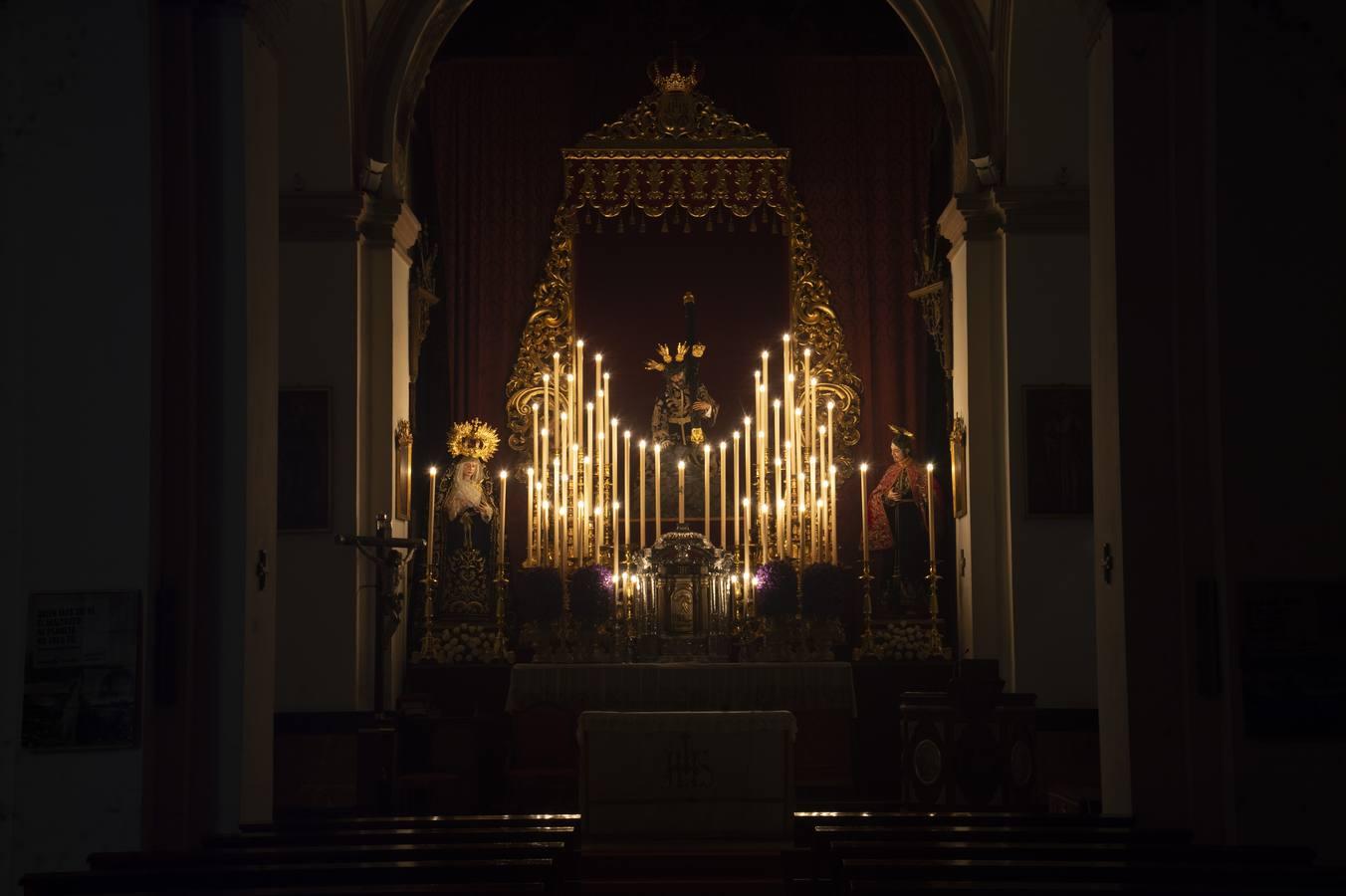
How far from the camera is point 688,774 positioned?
9812 mm

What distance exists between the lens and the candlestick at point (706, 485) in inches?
498

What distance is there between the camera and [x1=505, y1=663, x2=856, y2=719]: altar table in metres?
11.1

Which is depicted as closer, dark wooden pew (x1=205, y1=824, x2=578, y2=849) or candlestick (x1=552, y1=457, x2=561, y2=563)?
dark wooden pew (x1=205, y1=824, x2=578, y2=849)

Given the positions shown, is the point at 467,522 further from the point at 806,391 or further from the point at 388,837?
the point at 388,837

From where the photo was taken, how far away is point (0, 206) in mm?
7039

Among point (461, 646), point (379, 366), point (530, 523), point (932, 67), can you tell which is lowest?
point (461, 646)

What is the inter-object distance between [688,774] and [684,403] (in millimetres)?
4424

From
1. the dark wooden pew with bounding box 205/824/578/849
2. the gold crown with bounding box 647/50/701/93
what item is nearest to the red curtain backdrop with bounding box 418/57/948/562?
the gold crown with bounding box 647/50/701/93

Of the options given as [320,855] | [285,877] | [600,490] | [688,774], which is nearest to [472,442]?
[600,490]

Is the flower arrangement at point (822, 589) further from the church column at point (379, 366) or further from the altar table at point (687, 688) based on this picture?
the church column at point (379, 366)

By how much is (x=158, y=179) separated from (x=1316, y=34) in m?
5.04

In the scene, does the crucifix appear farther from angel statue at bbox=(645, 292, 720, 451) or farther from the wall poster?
angel statue at bbox=(645, 292, 720, 451)

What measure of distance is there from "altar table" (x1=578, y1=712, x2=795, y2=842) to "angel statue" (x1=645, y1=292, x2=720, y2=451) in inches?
162

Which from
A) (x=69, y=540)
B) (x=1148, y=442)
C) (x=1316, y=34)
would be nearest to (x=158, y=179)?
(x=69, y=540)
